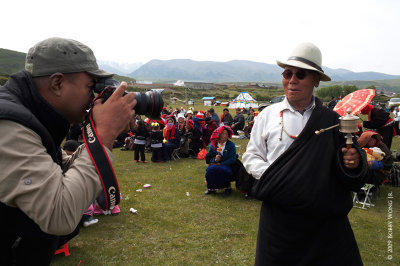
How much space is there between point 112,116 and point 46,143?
312 millimetres

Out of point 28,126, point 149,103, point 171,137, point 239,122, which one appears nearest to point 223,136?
point 171,137

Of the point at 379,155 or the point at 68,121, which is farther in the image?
the point at 379,155

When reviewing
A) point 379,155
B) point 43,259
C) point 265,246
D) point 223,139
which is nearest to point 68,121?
point 43,259

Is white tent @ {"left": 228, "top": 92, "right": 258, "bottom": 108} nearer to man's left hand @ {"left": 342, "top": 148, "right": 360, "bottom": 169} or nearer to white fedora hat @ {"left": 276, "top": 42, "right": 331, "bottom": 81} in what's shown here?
white fedora hat @ {"left": 276, "top": 42, "right": 331, "bottom": 81}

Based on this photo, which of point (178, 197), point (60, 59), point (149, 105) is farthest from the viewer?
point (178, 197)

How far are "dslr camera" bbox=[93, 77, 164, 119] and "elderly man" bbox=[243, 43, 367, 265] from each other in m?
1.16

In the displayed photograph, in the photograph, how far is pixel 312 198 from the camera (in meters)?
1.98

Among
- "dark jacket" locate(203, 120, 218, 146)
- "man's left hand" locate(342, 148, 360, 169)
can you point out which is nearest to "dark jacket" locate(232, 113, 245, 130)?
"dark jacket" locate(203, 120, 218, 146)

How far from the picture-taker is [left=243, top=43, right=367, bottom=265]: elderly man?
200cm

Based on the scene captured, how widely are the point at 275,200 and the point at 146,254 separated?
3155 mm

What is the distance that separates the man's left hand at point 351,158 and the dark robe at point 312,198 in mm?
47

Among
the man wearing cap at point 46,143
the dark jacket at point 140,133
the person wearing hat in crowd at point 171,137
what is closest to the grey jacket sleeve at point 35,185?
the man wearing cap at point 46,143

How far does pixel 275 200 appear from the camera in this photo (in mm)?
2111

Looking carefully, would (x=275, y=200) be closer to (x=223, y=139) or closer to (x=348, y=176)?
(x=348, y=176)
